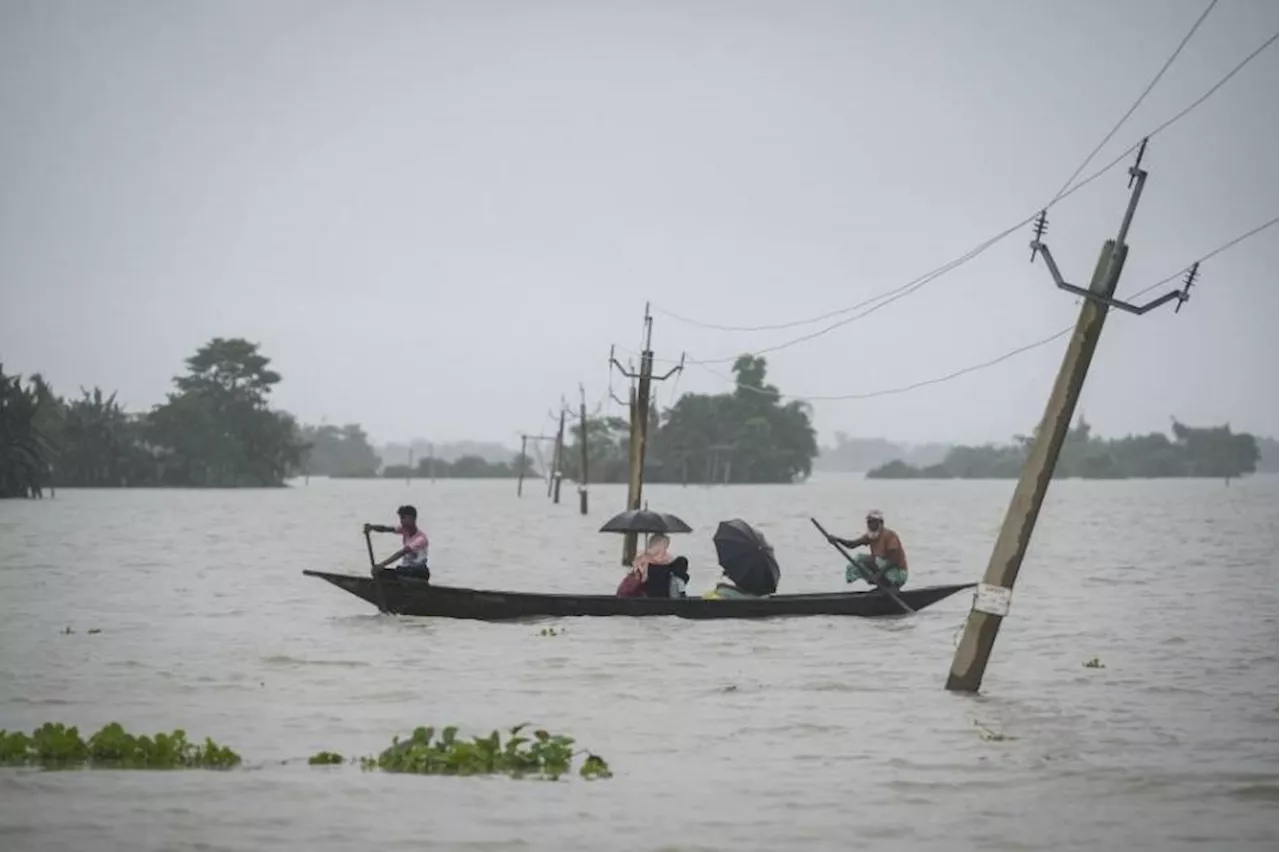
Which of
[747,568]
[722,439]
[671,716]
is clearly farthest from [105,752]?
[722,439]

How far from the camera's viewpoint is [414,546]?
2448 centimetres

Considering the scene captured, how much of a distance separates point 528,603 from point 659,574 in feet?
6.80

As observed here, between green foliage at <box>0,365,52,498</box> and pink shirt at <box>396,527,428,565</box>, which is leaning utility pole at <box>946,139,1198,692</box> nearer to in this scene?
pink shirt at <box>396,527,428,565</box>

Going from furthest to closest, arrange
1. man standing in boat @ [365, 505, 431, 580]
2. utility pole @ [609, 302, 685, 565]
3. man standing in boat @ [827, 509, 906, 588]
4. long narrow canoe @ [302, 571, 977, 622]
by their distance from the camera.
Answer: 1. utility pole @ [609, 302, 685, 565]
2. man standing in boat @ [827, 509, 906, 588]
3. man standing in boat @ [365, 505, 431, 580]
4. long narrow canoe @ [302, 571, 977, 622]

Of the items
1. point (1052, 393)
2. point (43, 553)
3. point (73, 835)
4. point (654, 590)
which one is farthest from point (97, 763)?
point (43, 553)

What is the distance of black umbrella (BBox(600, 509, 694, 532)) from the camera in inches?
1085

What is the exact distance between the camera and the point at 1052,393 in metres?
16.9

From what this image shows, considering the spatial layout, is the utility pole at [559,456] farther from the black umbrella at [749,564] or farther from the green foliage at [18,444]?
the black umbrella at [749,564]

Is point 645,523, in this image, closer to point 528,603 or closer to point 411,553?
point 528,603

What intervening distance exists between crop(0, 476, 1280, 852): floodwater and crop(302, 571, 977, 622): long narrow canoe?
323 mm

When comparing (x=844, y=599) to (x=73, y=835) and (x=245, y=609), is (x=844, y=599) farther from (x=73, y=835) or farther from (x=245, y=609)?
(x=73, y=835)

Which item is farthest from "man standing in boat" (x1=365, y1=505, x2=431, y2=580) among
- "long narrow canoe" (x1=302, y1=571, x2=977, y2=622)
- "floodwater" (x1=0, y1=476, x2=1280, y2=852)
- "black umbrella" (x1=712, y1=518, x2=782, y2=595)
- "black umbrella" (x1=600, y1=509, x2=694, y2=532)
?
"black umbrella" (x1=712, y1=518, x2=782, y2=595)

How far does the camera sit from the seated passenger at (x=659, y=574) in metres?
24.4

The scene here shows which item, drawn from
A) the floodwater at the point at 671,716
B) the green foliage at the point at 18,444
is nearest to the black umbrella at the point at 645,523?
the floodwater at the point at 671,716
